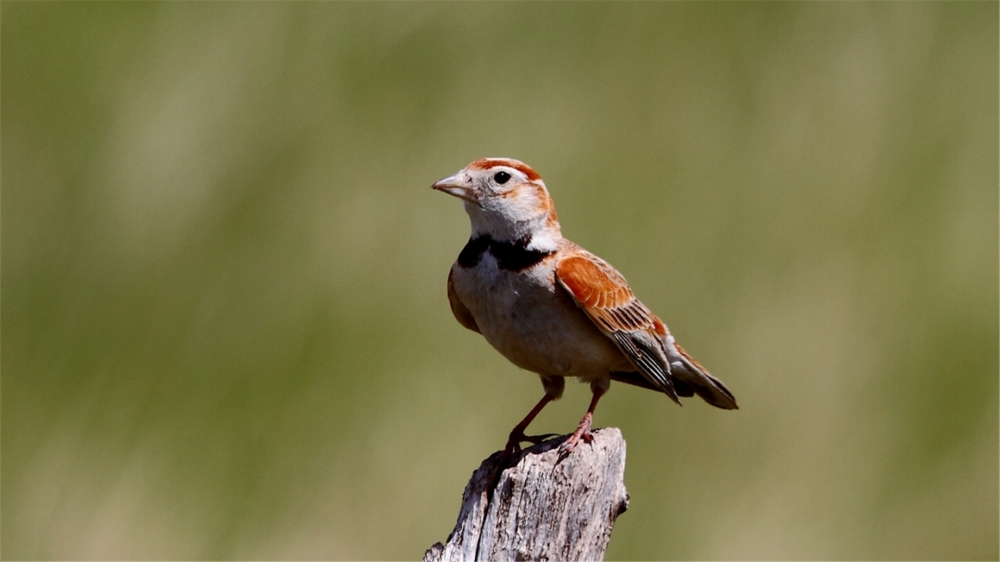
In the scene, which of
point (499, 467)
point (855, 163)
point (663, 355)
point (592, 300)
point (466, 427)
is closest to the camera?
point (499, 467)

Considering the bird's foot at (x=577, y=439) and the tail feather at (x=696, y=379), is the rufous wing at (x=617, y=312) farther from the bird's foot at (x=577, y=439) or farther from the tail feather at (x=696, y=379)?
the bird's foot at (x=577, y=439)

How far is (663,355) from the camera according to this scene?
569 centimetres

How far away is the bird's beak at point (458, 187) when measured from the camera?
5.16 m

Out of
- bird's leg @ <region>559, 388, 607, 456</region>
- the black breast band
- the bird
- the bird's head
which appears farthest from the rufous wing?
bird's leg @ <region>559, 388, 607, 456</region>

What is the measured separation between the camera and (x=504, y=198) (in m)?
5.30

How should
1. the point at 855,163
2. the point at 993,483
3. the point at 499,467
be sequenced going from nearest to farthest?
1. the point at 499,467
2. the point at 993,483
3. the point at 855,163

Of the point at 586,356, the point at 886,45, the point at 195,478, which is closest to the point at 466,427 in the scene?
the point at 195,478

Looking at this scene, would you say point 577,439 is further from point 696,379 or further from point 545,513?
point 696,379

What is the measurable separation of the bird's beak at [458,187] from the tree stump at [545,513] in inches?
57.8

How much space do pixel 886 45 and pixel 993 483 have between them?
3880 millimetres

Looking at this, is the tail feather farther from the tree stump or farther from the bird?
the tree stump

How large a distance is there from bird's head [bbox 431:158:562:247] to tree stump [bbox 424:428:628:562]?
1.41m

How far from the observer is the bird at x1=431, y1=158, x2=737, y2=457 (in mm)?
5215

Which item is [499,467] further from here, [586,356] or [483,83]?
[483,83]
